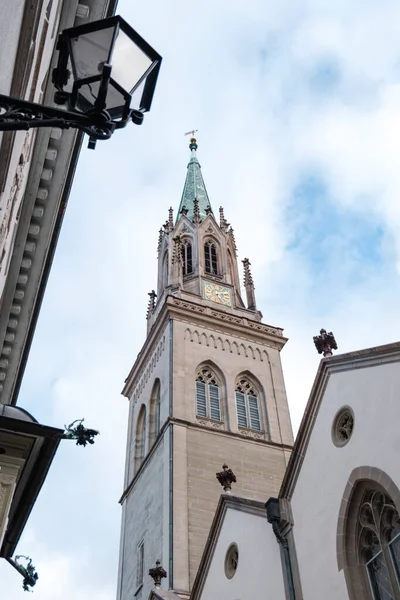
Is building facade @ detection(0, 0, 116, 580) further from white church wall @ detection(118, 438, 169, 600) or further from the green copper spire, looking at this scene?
the green copper spire

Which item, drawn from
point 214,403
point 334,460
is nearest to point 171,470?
point 214,403

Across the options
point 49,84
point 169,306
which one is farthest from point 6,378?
point 169,306

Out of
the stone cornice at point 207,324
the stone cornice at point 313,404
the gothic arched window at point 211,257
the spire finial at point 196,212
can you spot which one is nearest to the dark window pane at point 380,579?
the stone cornice at point 313,404

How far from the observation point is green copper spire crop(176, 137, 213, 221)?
40.7 m

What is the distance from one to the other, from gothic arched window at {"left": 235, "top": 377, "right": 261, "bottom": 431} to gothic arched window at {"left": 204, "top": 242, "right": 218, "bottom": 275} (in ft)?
27.1

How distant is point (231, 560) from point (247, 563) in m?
1.03

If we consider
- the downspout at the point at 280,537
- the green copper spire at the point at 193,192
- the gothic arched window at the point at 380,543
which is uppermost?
the green copper spire at the point at 193,192

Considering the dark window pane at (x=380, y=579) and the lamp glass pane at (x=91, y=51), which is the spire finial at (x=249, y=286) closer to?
the dark window pane at (x=380, y=579)

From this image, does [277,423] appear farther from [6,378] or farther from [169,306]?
[6,378]

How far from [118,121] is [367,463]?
7.96 m

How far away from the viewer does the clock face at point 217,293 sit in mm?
32656

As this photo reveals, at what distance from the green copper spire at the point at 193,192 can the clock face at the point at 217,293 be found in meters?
6.67

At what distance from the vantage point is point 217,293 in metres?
33.1

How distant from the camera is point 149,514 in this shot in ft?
79.7
